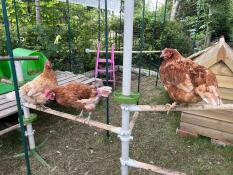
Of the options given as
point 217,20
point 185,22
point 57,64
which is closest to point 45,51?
point 57,64

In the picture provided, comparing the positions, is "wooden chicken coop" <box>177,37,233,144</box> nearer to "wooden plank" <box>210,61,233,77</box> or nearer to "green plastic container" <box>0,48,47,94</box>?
"wooden plank" <box>210,61,233,77</box>

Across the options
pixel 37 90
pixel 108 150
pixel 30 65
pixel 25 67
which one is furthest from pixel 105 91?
pixel 30 65

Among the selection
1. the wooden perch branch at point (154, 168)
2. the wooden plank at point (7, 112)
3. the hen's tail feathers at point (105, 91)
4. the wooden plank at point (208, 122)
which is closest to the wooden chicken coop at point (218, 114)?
the wooden plank at point (208, 122)

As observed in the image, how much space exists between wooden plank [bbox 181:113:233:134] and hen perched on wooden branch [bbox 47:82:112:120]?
4.80ft

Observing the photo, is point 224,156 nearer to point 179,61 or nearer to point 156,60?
point 179,61

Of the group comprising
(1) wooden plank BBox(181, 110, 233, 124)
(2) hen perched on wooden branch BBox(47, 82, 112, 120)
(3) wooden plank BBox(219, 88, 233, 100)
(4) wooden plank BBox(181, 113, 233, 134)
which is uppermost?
(2) hen perched on wooden branch BBox(47, 82, 112, 120)

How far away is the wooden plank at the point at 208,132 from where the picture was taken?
346 cm

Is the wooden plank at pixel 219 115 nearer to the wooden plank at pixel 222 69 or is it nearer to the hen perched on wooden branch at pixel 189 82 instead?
the wooden plank at pixel 222 69

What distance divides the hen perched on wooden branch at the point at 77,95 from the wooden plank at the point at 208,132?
60.2 inches

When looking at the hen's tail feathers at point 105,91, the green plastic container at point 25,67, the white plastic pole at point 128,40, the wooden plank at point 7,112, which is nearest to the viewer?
the white plastic pole at point 128,40

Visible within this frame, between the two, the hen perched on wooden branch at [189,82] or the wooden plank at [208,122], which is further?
the wooden plank at [208,122]

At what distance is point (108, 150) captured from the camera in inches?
134

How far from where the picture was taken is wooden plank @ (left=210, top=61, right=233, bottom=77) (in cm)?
323

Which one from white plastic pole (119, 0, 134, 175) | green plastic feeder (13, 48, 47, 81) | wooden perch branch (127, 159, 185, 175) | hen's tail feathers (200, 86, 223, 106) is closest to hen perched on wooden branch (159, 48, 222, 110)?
hen's tail feathers (200, 86, 223, 106)
